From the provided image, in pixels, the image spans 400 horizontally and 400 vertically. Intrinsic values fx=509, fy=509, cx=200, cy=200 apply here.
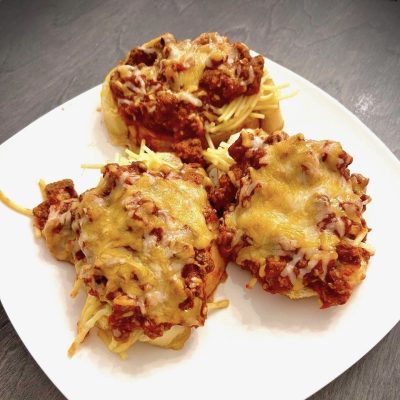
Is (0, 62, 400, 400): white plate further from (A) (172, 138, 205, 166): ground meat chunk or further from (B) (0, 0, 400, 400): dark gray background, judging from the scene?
(B) (0, 0, 400, 400): dark gray background

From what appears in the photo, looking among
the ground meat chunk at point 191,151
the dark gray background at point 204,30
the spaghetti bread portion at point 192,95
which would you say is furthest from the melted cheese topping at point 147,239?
the dark gray background at point 204,30

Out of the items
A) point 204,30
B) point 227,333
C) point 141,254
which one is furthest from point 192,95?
point 204,30

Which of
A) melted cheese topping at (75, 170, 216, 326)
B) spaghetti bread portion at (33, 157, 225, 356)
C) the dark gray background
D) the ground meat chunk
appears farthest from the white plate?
the dark gray background

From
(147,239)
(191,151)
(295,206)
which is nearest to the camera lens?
(147,239)

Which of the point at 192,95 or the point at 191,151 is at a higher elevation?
the point at 192,95

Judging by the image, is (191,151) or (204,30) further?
(204,30)

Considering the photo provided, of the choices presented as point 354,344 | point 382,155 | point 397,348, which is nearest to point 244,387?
point 354,344

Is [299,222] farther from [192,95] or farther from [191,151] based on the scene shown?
[192,95]

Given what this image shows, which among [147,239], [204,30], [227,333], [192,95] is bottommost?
[227,333]
